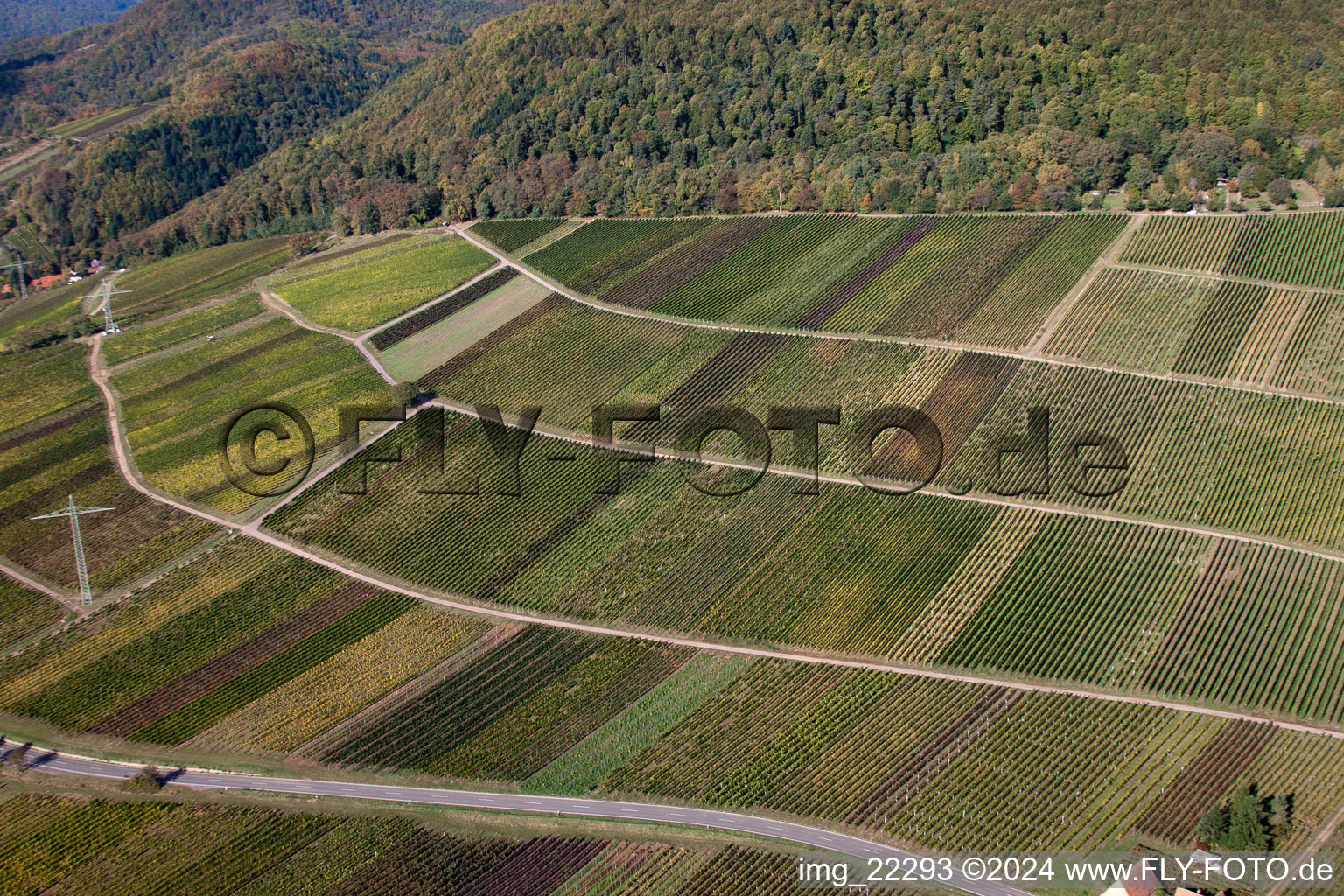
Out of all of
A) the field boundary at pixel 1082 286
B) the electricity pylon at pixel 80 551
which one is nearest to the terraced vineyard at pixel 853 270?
the field boundary at pixel 1082 286

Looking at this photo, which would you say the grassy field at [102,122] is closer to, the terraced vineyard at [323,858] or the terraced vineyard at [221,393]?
the terraced vineyard at [221,393]

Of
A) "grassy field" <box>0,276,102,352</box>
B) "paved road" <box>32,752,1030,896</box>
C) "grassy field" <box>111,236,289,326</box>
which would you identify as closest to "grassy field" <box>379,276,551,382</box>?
"grassy field" <box>111,236,289,326</box>

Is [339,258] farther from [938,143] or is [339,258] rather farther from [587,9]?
[938,143]

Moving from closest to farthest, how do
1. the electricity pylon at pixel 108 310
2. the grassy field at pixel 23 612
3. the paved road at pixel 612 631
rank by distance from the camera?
the paved road at pixel 612 631 < the grassy field at pixel 23 612 < the electricity pylon at pixel 108 310

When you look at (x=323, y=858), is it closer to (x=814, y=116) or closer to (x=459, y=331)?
(x=459, y=331)

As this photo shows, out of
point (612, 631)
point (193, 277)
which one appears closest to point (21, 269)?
point (193, 277)

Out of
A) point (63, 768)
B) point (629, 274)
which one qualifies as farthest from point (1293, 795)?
point (629, 274)
